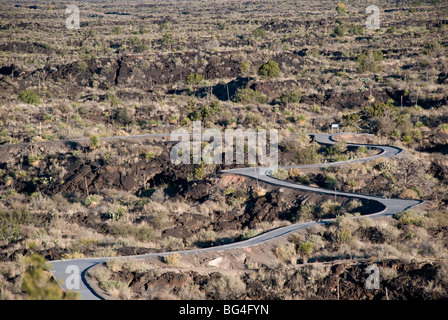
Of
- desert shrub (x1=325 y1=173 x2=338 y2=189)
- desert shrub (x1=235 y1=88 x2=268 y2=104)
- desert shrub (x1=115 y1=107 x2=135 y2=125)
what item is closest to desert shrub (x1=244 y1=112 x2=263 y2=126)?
desert shrub (x1=235 y1=88 x2=268 y2=104)

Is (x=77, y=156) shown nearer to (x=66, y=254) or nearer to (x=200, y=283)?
(x=66, y=254)

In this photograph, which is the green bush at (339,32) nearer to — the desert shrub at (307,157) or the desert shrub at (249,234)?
the desert shrub at (307,157)

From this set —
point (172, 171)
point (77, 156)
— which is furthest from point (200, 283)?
point (77, 156)

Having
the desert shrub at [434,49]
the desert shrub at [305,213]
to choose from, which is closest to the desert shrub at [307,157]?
the desert shrub at [305,213]

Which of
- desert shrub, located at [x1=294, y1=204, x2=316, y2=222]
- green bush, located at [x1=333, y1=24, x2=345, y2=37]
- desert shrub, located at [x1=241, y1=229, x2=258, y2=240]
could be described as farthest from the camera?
green bush, located at [x1=333, y1=24, x2=345, y2=37]

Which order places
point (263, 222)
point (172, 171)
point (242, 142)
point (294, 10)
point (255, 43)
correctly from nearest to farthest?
point (263, 222) → point (172, 171) → point (242, 142) → point (255, 43) → point (294, 10)

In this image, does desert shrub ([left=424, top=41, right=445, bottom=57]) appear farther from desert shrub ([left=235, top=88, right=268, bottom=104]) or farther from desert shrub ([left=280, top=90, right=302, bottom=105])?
desert shrub ([left=235, top=88, right=268, bottom=104])

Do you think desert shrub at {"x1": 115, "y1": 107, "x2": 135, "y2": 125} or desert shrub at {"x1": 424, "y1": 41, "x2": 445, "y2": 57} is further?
desert shrub at {"x1": 424, "y1": 41, "x2": 445, "y2": 57}

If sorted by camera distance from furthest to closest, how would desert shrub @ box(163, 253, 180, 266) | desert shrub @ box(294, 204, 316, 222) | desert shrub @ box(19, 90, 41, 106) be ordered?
1. desert shrub @ box(19, 90, 41, 106)
2. desert shrub @ box(294, 204, 316, 222)
3. desert shrub @ box(163, 253, 180, 266)

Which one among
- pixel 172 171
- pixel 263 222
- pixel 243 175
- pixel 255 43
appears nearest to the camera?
pixel 263 222
